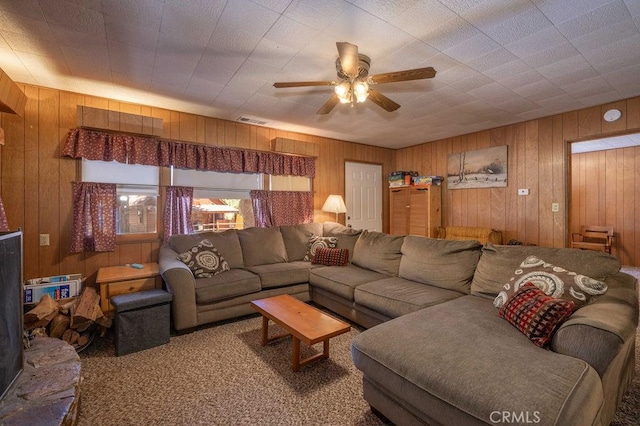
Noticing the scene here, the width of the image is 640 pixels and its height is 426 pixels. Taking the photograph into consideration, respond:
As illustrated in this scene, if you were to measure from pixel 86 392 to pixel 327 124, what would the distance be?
3.89 m

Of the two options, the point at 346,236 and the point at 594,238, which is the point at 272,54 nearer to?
the point at 346,236

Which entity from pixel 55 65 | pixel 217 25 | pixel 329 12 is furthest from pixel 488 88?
pixel 55 65

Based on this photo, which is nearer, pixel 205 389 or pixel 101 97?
pixel 205 389

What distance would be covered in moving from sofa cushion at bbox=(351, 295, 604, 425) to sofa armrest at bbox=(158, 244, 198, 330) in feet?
5.80

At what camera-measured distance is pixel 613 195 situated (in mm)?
5586

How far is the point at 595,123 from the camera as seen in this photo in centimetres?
359

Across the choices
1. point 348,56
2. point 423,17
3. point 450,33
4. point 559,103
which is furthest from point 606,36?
point 348,56

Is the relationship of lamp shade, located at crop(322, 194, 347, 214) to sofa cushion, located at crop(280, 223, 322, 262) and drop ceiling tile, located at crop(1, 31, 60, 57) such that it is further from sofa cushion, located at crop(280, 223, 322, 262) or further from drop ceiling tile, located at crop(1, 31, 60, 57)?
drop ceiling tile, located at crop(1, 31, 60, 57)

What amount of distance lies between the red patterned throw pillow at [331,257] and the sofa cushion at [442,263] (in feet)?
2.81

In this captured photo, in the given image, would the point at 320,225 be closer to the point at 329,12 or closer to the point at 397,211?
the point at 397,211

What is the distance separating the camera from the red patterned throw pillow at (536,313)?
1.48 meters

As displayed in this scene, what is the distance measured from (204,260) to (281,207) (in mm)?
1690

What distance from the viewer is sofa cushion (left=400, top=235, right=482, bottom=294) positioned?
245cm

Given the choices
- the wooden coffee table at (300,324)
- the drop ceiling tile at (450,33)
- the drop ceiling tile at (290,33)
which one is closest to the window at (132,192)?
the wooden coffee table at (300,324)
